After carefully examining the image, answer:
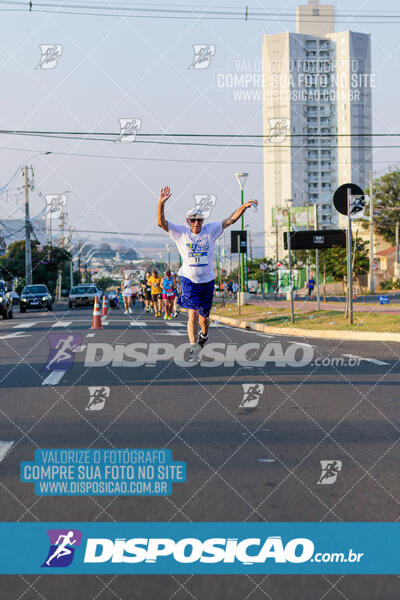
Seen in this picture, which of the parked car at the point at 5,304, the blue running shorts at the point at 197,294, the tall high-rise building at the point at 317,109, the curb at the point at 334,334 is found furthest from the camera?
the tall high-rise building at the point at 317,109

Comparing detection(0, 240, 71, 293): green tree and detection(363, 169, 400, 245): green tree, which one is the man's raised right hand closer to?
detection(0, 240, 71, 293): green tree

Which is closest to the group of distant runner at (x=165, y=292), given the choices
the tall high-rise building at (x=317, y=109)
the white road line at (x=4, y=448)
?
the white road line at (x=4, y=448)

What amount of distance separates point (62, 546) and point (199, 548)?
2.15ft

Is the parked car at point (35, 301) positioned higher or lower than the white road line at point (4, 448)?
lower

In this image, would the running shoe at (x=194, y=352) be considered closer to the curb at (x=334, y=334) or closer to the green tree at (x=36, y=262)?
the curb at (x=334, y=334)

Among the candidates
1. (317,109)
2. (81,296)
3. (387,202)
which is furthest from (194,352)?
(317,109)

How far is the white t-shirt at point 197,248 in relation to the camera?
1055 cm

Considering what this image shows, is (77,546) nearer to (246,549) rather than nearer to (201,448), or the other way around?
(246,549)

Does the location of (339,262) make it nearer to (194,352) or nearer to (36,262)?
(36,262)

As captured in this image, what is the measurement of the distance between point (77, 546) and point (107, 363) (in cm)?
815

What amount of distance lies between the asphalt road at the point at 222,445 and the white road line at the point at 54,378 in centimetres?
12

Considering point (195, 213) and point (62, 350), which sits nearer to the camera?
point (195, 213)

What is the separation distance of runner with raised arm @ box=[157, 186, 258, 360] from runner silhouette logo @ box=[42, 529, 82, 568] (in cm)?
689

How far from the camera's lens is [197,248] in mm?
10547
